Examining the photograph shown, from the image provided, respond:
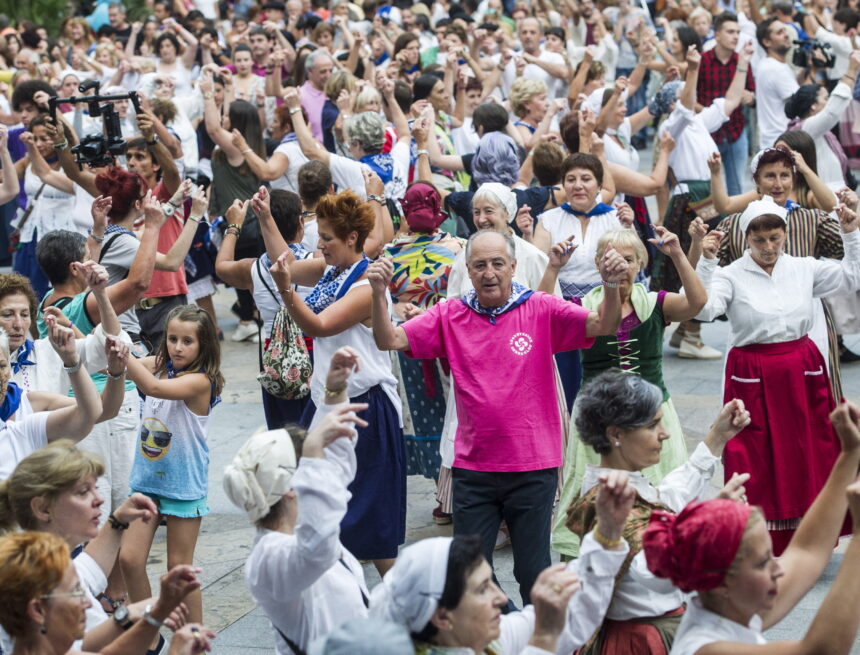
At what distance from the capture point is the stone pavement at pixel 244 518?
18.5 feet

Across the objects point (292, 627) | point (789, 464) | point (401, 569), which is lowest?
point (789, 464)

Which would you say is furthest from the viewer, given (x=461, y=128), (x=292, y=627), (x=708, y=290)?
(x=461, y=128)

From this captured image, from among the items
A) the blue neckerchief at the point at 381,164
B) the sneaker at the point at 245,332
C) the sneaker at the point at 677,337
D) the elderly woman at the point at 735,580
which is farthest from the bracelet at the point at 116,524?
the sneaker at the point at 245,332

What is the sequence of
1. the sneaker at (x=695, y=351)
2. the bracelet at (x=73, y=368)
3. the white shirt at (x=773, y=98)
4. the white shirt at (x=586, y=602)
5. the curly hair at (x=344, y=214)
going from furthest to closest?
the white shirt at (x=773, y=98) < the sneaker at (x=695, y=351) < the curly hair at (x=344, y=214) < the bracelet at (x=73, y=368) < the white shirt at (x=586, y=602)

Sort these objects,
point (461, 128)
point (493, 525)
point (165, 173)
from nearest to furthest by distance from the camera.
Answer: point (493, 525) < point (165, 173) < point (461, 128)

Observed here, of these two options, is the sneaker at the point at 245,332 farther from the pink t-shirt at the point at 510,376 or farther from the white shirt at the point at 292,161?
the pink t-shirt at the point at 510,376

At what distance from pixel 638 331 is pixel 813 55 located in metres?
8.34

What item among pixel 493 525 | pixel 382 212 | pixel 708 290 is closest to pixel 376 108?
pixel 382 212

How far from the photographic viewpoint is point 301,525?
3301mm

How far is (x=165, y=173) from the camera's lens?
8.96m

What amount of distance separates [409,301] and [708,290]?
1676mm

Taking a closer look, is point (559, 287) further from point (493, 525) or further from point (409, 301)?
point (493, 525)

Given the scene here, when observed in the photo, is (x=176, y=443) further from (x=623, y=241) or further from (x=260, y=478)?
(x=623, y=241)

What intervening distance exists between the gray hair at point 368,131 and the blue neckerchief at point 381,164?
0.16 feet
